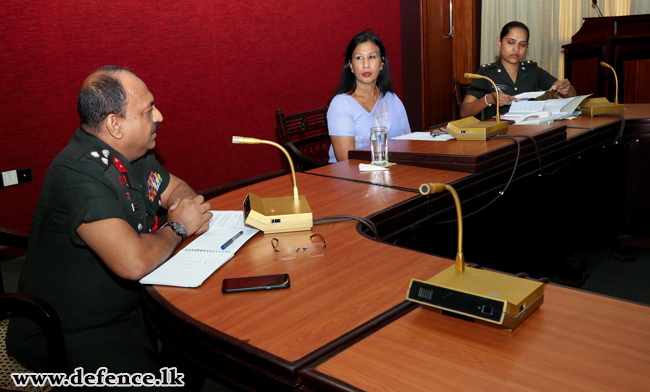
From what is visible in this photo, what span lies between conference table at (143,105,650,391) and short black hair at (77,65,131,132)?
544mm

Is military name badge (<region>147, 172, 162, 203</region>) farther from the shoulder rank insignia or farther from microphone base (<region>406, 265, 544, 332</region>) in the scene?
microphone base (<region>406, 265, 544, 332</region>)

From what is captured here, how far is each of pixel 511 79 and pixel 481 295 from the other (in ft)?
9.84

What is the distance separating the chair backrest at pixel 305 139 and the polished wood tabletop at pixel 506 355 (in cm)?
178

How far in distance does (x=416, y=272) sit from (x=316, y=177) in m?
1.01

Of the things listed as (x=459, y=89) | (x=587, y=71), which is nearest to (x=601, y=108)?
(x=459, y=89)

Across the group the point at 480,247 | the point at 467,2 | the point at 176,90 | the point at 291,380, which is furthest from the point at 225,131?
the point at 467,2

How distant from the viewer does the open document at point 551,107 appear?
9.60 feet

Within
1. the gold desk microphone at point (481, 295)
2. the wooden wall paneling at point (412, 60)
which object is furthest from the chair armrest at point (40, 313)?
the wooden wall paneling at point (412, 60)

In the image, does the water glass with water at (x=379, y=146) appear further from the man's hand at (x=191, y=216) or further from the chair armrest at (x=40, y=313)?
the chair armrest at (x=40, y=313)

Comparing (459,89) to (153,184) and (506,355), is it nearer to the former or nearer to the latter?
(153,184)

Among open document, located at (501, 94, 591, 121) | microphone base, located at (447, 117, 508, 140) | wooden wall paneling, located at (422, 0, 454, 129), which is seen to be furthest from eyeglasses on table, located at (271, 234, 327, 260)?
wooden wall paneling, located at (422, 0, 454, 129)

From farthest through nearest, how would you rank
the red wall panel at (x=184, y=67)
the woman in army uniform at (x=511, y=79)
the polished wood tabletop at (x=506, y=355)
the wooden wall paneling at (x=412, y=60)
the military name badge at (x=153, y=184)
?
1. the wooden wall paneling at (x=412, y=60)
2. the woman in army uniform at (x=511, y=79)
3. the red wall panel at (x=184, y=67)
4. the military name badge at (x=153, y=184)
5. the polished wood tabletop at (x=506, y=355)

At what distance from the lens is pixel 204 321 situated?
1.03 meters

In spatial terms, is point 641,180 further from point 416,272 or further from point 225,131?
Answer: point 225,131
